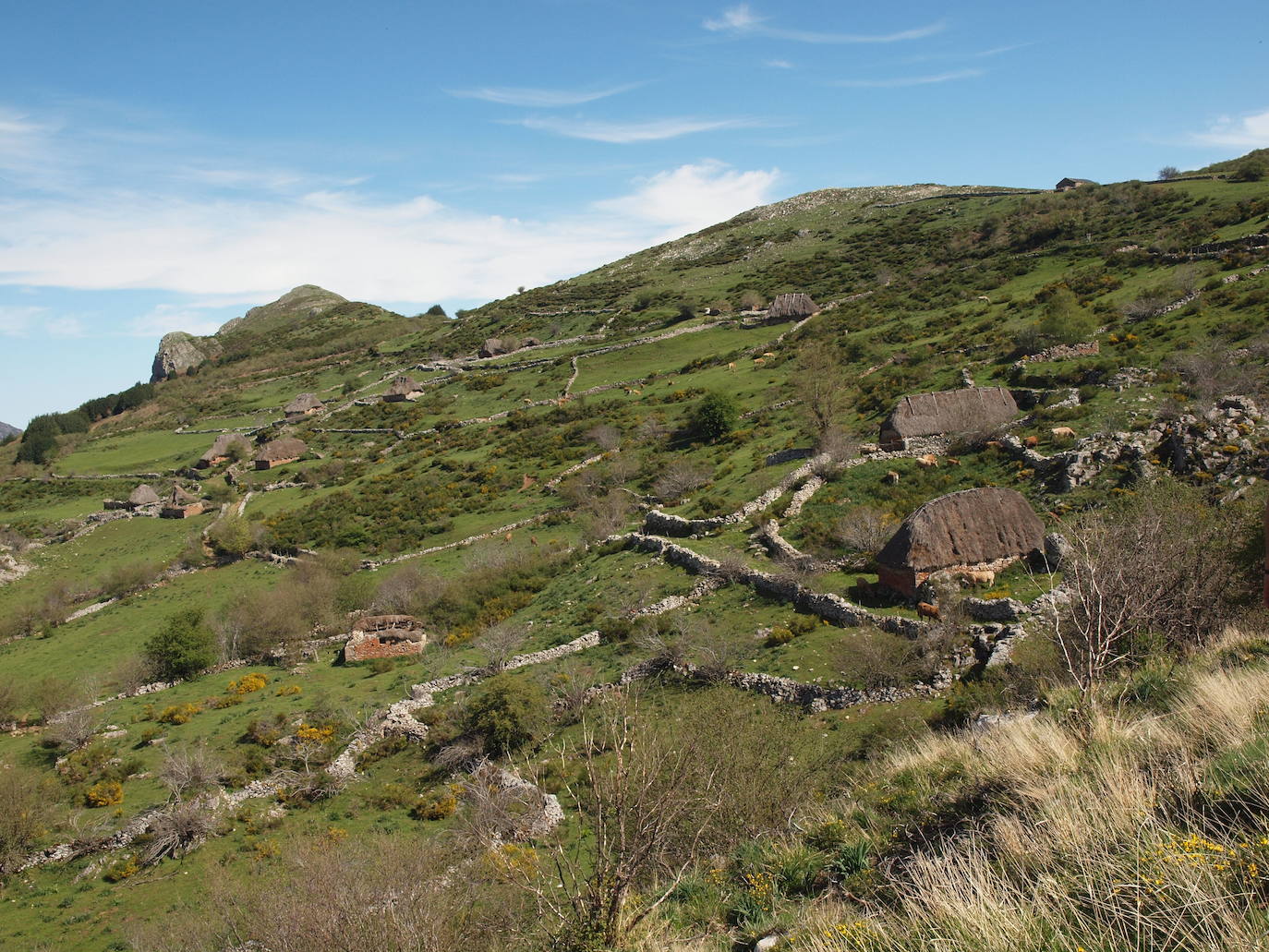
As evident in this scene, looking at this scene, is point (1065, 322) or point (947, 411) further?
point (1065, 322)

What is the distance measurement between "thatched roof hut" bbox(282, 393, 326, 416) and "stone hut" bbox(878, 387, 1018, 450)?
247ft

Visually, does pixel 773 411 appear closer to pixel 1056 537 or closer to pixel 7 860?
pixel 1056 537

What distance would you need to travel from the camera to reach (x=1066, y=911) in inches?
190

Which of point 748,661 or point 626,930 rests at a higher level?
point 626,930

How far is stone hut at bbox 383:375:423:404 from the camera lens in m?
83.8

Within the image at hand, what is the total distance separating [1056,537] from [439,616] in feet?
82.1

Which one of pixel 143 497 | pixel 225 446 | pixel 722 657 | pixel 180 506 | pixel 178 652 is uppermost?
pixel 225 446

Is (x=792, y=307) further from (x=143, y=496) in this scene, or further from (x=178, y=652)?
(x=143, y=496)

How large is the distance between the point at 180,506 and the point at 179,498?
247 centimetres

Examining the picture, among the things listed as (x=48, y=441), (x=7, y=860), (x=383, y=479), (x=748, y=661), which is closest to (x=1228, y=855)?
(x=748, y=661)

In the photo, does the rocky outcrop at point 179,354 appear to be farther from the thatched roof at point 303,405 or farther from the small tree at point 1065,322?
the small tree at point 1065,322

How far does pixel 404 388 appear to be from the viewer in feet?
278

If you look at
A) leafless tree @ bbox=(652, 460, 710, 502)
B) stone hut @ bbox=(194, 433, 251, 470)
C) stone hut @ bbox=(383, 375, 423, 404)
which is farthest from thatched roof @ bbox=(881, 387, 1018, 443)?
stone hut @ bbox=(194, 433, 251, 470)

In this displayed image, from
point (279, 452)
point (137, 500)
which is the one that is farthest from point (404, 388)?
point (137, 500)
